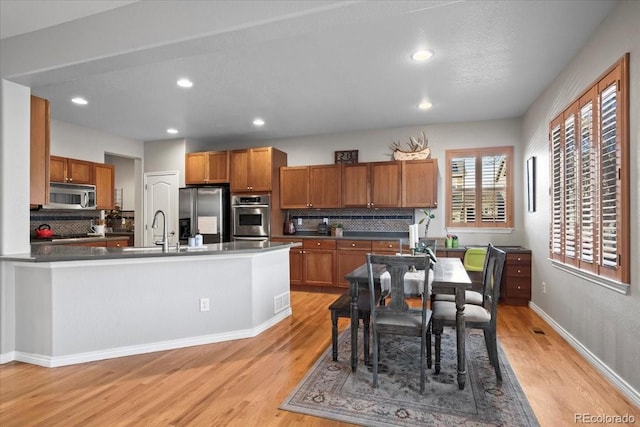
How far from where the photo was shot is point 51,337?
2760 mm

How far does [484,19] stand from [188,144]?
5185 millimetres

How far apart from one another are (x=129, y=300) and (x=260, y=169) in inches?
128

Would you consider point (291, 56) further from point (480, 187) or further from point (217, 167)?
point (480, 187)

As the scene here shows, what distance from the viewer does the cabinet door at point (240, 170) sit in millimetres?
5914

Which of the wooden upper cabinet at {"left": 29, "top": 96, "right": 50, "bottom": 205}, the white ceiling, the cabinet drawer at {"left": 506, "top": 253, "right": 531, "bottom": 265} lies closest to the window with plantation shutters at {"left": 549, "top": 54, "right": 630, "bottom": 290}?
the white ceiling

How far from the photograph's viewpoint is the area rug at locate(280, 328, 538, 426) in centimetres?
204

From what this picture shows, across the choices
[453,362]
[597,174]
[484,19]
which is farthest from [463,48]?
[453,362]

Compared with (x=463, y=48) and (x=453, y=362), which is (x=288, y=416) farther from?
(x=463, y=48)

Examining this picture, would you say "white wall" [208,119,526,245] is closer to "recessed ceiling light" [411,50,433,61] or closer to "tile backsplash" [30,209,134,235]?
"recessed ceiling light" [411,50,433,61]

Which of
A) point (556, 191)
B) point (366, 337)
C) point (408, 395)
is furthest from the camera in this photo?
point (556, 191)

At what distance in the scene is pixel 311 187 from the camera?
5.88 meters

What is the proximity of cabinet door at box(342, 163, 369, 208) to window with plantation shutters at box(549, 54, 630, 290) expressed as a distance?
2.59 meters

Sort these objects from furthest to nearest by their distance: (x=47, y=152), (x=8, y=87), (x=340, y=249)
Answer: (x=340, y=249), (x=47, y=152), (x=8, y=87)

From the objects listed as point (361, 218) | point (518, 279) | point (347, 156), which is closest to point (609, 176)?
point (518, 279)
